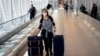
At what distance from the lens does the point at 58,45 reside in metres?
8.00

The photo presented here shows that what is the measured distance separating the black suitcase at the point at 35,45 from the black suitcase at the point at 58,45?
450 millimetres

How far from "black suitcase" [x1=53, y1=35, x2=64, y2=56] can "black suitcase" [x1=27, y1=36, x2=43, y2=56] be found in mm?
450

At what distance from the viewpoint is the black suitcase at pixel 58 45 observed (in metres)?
7.89

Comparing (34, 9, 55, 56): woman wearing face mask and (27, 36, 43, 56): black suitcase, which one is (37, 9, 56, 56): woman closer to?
(34, 9, 55, 56): woman wearing face mask

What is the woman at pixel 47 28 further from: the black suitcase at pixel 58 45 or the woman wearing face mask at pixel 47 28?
the black suitcase at pixel 58 45

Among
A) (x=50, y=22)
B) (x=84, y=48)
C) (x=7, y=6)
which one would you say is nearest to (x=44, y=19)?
(x=50, y=22)

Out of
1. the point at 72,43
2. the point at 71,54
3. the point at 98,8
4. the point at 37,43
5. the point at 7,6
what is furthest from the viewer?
the point at 98,8

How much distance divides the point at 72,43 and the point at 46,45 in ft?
9.50

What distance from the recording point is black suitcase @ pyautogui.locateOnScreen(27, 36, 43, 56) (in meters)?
7.87

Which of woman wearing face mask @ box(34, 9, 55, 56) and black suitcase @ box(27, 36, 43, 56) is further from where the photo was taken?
woman wearing face mask @ box(34, 9, 55, 56)

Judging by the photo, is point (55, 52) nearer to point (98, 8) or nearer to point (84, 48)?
point (84, 48)

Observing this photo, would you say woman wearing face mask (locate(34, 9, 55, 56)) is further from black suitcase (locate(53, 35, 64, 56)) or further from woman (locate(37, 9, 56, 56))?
black suitcase (locate(53, 35, 64, 56))

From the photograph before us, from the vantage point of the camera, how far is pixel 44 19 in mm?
8234

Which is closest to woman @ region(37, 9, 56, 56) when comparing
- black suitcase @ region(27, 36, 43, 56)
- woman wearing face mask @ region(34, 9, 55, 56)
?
woman wearing face mask @ region(34, 9, 55, 56)
